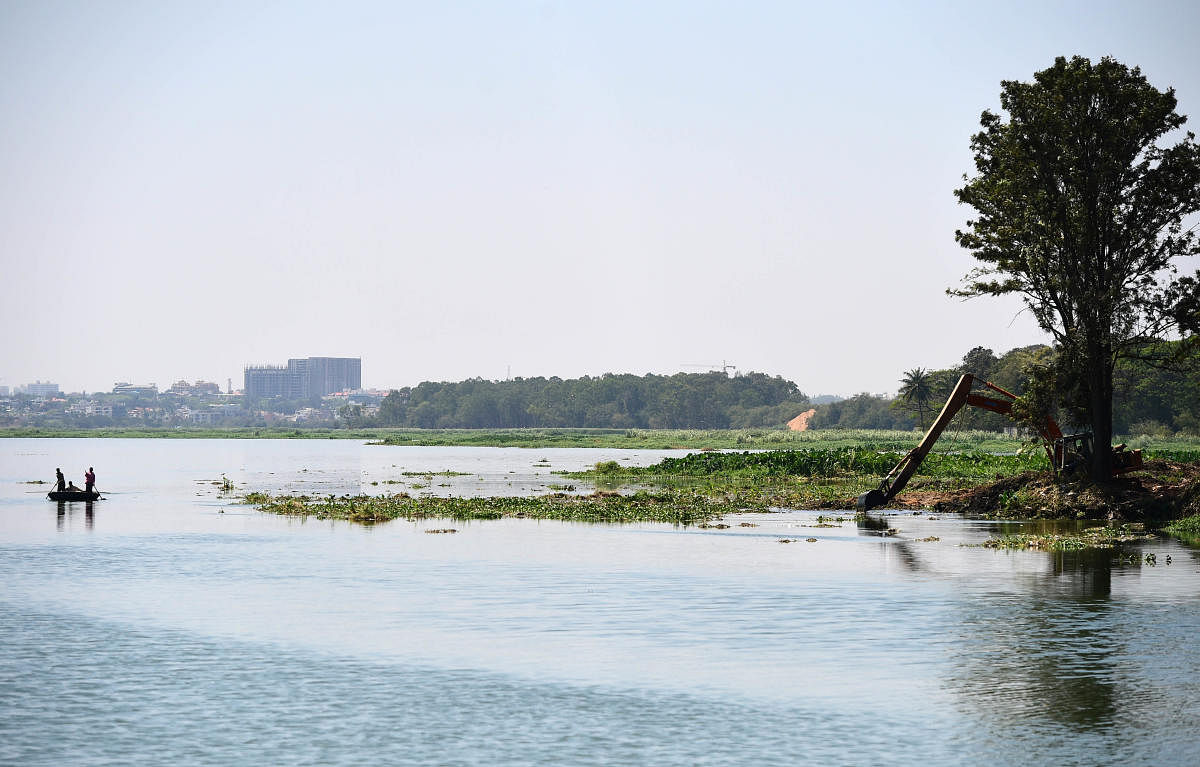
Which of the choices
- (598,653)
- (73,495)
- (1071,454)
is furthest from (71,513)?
(1071,454)

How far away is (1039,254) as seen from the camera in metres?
45.1

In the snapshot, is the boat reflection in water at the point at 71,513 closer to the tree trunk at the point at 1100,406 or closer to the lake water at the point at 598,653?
the lake water at the point at 598,653

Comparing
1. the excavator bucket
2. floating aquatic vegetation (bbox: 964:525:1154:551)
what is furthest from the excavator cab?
the excavator bucket

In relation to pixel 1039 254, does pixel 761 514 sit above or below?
below

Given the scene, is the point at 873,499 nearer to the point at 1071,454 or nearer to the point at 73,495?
the point at 1071,454

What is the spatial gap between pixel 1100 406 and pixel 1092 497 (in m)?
3.44

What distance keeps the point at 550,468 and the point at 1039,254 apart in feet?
204

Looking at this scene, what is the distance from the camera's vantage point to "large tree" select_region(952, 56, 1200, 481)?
4412cm

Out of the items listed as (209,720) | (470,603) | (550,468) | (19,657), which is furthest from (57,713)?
(550,468)

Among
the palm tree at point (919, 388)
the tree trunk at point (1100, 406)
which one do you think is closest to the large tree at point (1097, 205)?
the tree trunk at point (1100, 406)

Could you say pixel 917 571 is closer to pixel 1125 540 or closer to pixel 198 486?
pixel 1125 540

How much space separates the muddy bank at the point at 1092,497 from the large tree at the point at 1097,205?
1.04 meters

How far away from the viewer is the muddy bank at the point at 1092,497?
1730 inches

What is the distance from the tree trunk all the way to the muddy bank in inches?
38.8
